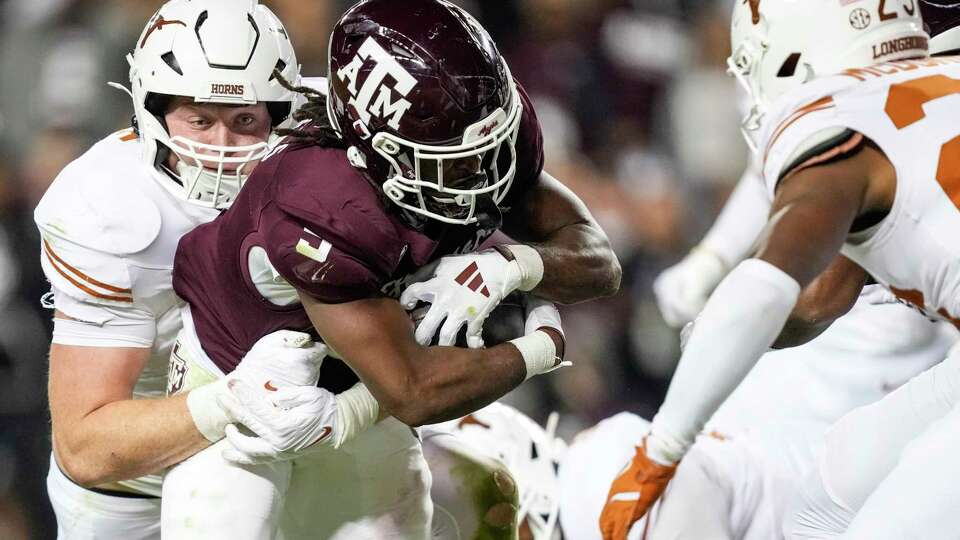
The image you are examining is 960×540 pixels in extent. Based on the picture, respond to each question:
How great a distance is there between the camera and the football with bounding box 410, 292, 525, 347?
2.33 m

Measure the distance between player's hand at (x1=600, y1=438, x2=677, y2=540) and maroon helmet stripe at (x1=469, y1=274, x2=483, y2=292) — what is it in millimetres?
423

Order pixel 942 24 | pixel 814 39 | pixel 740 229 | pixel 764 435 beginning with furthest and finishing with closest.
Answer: pixel 740 229 < pixel 764 435 < pixel 942 24 < pixel 814 39

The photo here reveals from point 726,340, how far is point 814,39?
779 mm

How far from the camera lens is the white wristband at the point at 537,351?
2334mm

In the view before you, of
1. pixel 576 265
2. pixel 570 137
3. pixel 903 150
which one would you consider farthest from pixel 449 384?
pixel 570 137

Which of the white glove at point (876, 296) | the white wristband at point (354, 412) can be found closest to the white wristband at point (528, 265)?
the white wristband at point (354, 412)

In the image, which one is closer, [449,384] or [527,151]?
[449,384]

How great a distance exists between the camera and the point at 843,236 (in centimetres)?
200

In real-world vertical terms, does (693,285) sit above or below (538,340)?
below

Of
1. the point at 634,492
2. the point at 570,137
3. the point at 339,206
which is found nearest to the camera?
the point at 634,492

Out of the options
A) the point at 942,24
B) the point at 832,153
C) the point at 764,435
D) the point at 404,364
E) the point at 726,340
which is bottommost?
the point at 764,435

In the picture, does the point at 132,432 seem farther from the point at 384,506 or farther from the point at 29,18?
the point at 29,18

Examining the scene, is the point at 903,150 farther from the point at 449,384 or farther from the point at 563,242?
the point at 449,384

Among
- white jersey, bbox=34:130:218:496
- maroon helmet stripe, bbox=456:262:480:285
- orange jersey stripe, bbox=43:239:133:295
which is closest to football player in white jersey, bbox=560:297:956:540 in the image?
maroon helmet stripe, bbox=456:262:480:285
